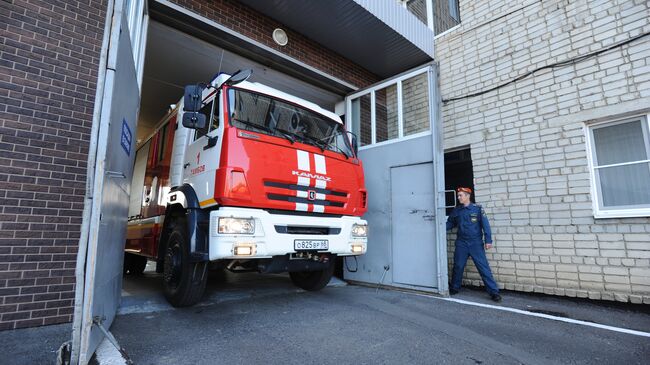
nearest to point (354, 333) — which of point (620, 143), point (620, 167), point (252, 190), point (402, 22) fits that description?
point (252, 190)

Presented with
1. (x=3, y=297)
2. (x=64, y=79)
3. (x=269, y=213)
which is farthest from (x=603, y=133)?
(x=3, y=297)

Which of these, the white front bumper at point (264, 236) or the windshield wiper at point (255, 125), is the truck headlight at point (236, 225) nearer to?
the white front bumper at point (264, 236)

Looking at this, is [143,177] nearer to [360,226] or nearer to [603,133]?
[360,226]

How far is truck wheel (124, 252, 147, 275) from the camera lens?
7.26 meters

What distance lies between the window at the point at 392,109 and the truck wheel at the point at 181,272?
3843 millimetres

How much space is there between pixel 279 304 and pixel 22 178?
3084 mm

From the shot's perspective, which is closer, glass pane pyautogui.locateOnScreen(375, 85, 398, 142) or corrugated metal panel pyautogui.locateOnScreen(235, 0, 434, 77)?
corrugated metal panel pyautogui.locateOnScreen(235, 0, 434, 77)

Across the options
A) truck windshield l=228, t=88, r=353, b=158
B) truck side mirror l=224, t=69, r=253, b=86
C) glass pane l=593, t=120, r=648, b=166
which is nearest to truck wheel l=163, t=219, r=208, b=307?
truck windshield l=228, t=88, r=353, b=158

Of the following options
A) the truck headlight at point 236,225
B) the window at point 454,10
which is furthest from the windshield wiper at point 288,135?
the window at point 454,10

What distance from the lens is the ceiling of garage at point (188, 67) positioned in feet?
18.2

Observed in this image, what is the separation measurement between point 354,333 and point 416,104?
4080 millimetres

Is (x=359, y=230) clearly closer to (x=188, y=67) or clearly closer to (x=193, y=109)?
(x=193, y=109)

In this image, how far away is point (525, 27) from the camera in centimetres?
564

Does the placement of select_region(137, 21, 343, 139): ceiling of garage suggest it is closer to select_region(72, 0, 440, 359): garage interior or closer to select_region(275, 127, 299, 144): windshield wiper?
select_region(72, 0, 440, 359): garage interior
